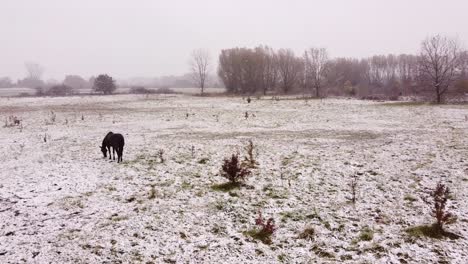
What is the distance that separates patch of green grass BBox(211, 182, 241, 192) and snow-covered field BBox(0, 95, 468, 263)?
8.7 inches

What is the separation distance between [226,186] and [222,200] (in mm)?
1041

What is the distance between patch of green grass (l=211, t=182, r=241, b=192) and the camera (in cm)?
976

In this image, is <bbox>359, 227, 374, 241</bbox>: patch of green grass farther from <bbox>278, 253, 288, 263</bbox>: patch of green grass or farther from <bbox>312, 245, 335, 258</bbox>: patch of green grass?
<bbox>278, 253, 288, 263</bbox>: patch of green grass

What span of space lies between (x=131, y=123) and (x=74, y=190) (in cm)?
1441

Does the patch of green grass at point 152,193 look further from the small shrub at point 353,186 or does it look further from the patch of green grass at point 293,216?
the small shrub at point 353,186

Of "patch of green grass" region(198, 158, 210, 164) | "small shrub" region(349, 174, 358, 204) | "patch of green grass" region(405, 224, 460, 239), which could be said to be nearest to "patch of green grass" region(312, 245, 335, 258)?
"patch of green grass" region(405, 224, 460, 239)

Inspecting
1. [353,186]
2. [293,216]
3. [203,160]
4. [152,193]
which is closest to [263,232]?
[293,216]

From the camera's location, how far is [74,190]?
961 centimetres

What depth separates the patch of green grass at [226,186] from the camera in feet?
32.0

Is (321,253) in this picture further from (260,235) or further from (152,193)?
(152,193)

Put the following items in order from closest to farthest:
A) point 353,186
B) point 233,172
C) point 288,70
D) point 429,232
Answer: point 429,232 → point 353,186 → point 233,172 → point 288,70

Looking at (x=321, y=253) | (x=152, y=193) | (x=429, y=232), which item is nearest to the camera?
(x=321, y=253)

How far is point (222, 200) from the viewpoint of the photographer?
8961mm

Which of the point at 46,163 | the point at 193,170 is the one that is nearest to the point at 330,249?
the point at 193,170
